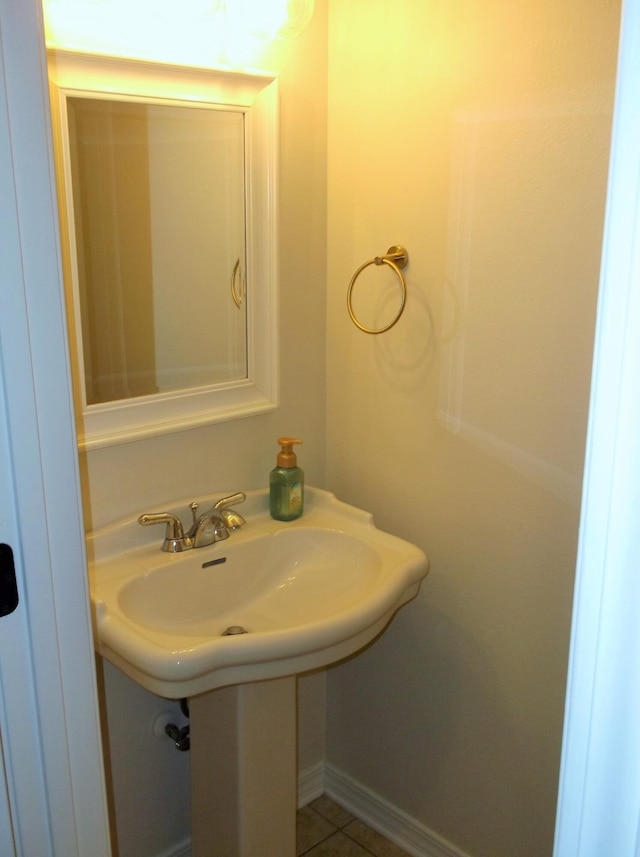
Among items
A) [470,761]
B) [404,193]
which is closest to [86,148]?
[404,193]

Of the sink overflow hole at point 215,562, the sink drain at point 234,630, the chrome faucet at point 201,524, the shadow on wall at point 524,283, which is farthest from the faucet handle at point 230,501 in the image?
the shadow on wall at point 524,283

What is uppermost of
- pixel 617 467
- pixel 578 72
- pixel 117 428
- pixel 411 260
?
pixel 578 72

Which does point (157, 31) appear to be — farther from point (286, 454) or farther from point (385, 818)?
point (385, 818)

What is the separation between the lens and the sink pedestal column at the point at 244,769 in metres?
1.58

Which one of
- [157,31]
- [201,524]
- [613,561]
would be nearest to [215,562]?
[201,524]

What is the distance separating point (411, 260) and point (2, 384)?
104cm

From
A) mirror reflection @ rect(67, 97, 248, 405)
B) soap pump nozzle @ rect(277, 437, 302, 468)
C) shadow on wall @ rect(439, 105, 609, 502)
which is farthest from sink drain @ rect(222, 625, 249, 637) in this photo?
shadow on wall @ rect(439, 105, 609, 502)

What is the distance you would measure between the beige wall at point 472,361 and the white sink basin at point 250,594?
186 millimetres

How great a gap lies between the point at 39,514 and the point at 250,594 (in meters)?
0.84

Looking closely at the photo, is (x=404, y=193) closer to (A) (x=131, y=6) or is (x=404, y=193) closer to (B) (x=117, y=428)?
(A) (x=131, y=6)

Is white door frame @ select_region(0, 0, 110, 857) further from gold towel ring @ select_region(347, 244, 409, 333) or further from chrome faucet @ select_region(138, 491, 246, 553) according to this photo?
gold towel ring @ select_region(347, 244, 409, 333)

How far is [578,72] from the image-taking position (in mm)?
1375

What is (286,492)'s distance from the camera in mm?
1803

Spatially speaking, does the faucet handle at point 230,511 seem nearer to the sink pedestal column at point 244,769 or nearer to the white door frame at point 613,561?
the sink pedestal column at point 244,769
